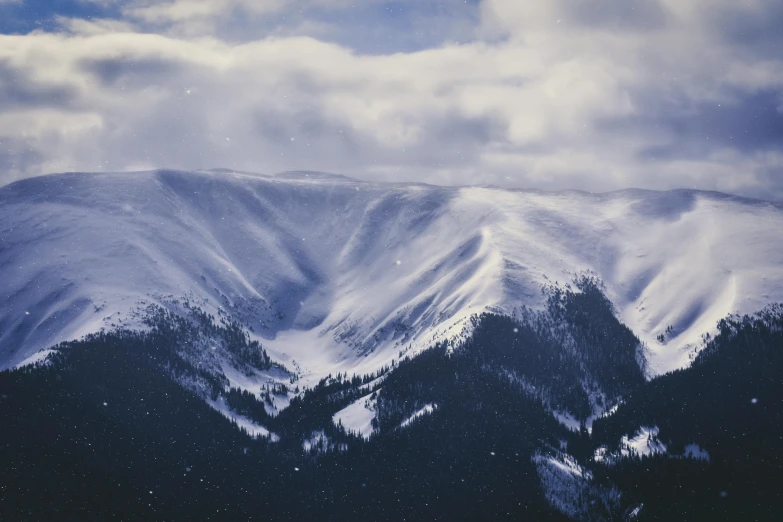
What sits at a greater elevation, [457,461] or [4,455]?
[4,455]

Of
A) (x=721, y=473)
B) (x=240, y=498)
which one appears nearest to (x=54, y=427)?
(x=240, y=498)

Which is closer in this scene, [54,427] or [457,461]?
[54,427]

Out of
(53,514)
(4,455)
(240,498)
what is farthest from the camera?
(240,498)

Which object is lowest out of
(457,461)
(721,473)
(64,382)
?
(721,473)

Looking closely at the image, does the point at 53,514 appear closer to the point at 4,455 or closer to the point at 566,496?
the point at 4,455

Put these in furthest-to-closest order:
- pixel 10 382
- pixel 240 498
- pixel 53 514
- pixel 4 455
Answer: pixel 10 382
pixel 240 498
pixel 4 455
pixel 53 514

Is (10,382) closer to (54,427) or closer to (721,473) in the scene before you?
(54,427)

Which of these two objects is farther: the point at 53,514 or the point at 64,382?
the point at 64,382

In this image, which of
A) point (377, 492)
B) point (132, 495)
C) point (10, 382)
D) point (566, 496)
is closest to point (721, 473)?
point (566, 496)

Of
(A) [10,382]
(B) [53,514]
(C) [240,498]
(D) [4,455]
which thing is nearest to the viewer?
(B) [53,514]
